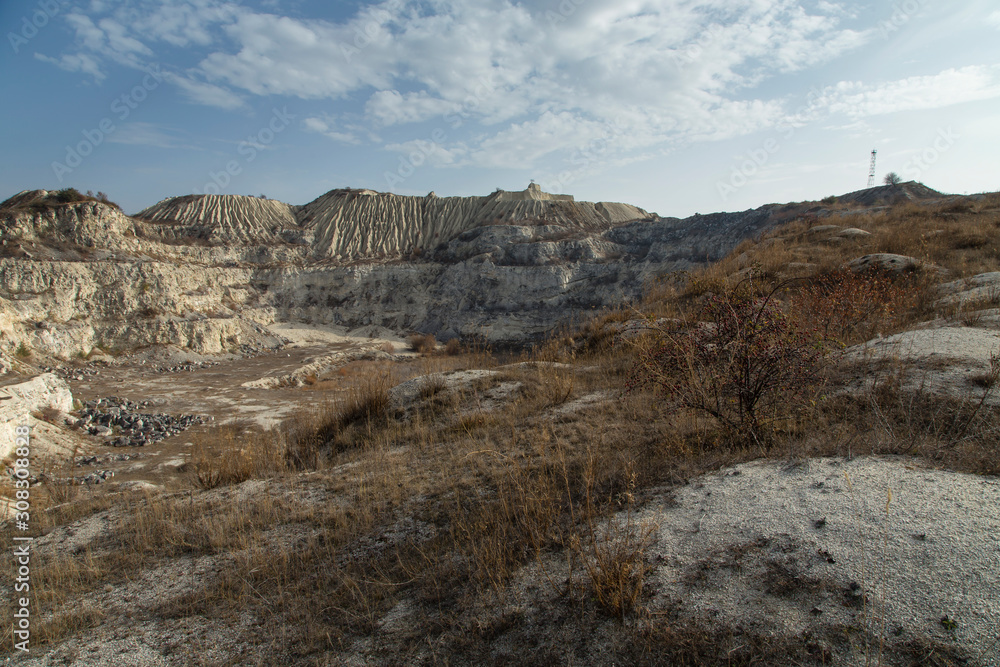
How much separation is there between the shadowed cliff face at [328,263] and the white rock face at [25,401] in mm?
8614

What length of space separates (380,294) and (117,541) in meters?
30.3

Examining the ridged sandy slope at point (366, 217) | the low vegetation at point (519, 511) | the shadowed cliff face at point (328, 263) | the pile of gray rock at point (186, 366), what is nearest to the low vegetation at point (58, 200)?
the shadowed cliff face at point (328, 263)

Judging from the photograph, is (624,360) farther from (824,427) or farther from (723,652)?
(723,652)

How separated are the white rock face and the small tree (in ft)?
33.6

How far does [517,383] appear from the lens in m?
6.01

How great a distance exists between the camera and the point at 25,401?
907cm

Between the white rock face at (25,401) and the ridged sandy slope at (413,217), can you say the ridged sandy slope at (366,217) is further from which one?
the white rock face at (25,401)

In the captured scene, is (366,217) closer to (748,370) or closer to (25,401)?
(25,401)

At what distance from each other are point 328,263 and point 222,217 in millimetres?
9324

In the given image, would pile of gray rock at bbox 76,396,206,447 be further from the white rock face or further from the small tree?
the small tree

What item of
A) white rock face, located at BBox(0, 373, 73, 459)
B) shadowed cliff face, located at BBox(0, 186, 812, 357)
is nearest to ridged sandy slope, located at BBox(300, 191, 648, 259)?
shadowed cliff face, located at BBox(0, 186, 812, 357)

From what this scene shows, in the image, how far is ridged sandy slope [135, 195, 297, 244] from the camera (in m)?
32.4

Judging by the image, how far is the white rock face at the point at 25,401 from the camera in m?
7.45

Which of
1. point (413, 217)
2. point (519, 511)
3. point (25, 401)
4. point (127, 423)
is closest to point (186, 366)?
point (127, 423)
